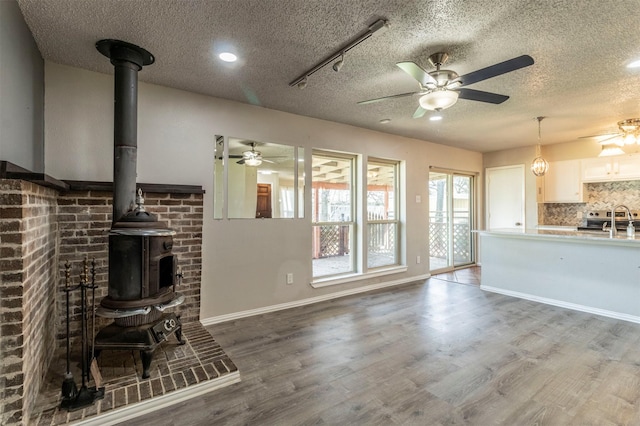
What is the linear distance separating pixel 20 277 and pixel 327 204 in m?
3.42

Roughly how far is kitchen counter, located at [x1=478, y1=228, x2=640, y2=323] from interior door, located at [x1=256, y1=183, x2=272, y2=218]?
333 cm

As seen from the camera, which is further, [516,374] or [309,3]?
[516,374]

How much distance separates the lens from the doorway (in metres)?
6.25

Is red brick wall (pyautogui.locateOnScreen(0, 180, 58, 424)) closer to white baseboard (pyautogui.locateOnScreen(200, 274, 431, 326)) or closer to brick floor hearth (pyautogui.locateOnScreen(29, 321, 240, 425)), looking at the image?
brick floor hearth (pyautogui.locateOnScreen(29, 321, 240, 425))

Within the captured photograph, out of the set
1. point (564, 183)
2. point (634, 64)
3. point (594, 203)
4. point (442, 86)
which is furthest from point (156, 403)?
point (594, 203)

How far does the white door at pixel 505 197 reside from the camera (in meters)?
6.22

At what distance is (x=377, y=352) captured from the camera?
2742 mm

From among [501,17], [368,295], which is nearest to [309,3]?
[501,17]

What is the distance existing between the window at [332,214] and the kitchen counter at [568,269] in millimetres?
2139

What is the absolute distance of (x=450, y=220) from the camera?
631 centimetres

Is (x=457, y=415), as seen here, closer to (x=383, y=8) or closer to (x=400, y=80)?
(x=383, y=8)

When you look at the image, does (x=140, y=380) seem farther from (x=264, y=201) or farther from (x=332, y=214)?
(x=332, y=214)

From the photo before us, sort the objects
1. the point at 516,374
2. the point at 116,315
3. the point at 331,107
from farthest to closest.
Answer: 1. the point at 331,107
2. the point at 516,374
3. the point at 116,315

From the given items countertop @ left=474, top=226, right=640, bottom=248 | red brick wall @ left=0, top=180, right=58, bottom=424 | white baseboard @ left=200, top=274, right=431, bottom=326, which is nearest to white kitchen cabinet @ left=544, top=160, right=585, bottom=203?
countertop @ left=474, top=226, right=640, bottom=248
